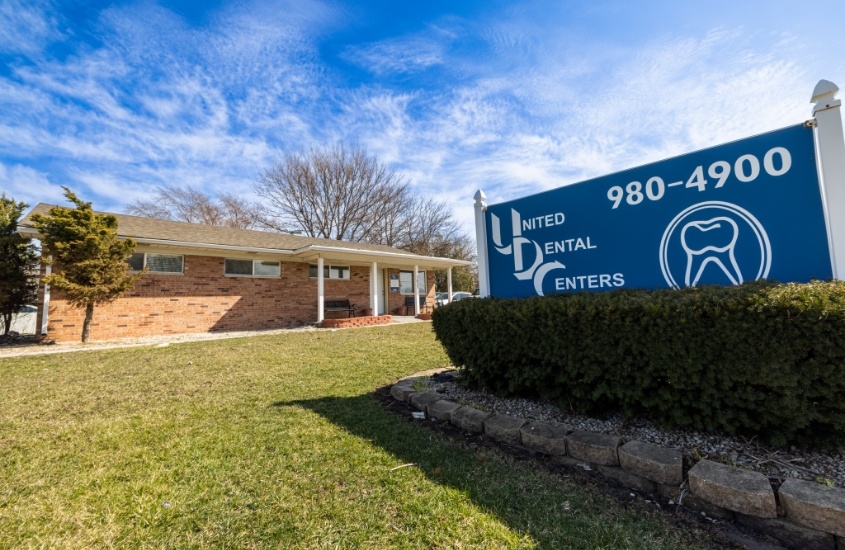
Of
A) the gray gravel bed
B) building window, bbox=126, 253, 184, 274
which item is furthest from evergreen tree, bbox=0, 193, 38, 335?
the gray gravel bed

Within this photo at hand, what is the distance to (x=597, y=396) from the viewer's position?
2.42m

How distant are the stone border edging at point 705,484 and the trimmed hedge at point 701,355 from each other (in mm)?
334

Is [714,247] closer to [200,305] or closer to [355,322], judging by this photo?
[355,322]

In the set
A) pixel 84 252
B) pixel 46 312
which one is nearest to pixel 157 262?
pixel 84 252

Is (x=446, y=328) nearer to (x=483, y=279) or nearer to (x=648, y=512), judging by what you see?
(x=483, y=279)

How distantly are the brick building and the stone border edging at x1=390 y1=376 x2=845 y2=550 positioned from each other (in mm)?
9930

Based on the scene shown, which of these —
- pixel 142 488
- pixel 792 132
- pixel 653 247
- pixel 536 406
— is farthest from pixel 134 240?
pixel 792 132

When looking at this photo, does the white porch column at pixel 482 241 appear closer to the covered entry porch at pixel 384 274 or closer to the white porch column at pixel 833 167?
the white porch column at pixel 833 167

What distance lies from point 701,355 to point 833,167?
1.50 metres

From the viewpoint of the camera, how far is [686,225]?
8.63ft

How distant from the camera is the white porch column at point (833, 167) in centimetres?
211

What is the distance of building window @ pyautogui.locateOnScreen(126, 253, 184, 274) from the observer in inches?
374

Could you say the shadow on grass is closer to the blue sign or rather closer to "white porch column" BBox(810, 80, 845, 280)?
the blue sign

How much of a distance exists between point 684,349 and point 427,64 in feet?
27.1
